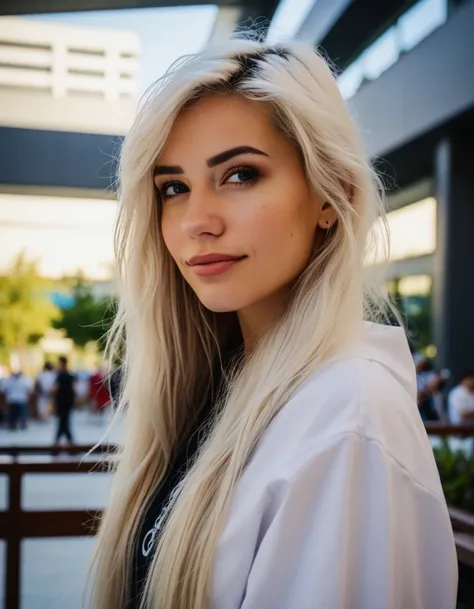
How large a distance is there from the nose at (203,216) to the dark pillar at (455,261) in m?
11.0

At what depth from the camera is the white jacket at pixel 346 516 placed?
2.31 feet

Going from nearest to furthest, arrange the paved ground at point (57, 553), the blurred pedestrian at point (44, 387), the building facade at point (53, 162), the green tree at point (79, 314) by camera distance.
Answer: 1. the paved ground at point (57, 553)
2. the building facade at point (53, 162)
3. the blurred pedestrian at point (44, 387)
4. the green tree at point (79, 314)

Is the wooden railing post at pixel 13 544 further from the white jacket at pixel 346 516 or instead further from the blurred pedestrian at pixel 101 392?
the white jacket at pixel 346 516

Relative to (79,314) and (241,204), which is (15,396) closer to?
(241,204)

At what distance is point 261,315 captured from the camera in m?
1.14

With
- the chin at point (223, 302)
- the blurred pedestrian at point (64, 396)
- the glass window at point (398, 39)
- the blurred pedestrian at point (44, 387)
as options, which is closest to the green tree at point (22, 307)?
the blurred pedestrian at point (44, 387)

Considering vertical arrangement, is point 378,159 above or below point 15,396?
above

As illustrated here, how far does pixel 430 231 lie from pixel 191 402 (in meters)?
13.0

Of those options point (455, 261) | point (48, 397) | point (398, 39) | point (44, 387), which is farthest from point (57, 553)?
point (398, 39)

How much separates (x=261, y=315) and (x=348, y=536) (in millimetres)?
516

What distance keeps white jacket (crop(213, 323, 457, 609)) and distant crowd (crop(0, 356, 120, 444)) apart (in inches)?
239

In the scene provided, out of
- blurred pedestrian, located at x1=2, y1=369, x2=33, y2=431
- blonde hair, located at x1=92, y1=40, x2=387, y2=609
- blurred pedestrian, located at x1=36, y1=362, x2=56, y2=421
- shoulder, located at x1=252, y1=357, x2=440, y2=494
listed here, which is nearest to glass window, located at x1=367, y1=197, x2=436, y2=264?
blurred pedestrian, located at x1=2, y1=369, x2=33, y2=431

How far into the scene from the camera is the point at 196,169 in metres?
1.03

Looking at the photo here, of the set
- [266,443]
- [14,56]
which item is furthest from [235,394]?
[14,56]
